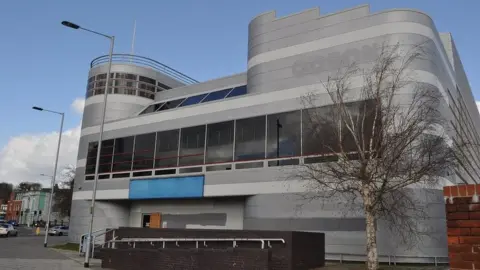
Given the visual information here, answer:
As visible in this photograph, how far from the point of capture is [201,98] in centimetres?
2945

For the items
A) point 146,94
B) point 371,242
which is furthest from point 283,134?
point 146,94

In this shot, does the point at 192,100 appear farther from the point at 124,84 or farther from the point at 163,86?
the point at 163,86

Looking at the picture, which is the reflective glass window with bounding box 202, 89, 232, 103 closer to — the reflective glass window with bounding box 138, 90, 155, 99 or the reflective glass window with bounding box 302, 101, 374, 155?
the reflective glass window with bounding box 138, 90, 155, 99

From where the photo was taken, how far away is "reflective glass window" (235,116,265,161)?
22.2m

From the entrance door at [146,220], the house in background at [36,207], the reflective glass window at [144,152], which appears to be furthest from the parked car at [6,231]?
the house in background at [36,207]

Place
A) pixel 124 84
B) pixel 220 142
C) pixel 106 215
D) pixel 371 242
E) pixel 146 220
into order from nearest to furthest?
1. pixel 371 242
2. pixel 220 142
3. pixel 146 220
4. pixel 106 215
5. pixel 124 84

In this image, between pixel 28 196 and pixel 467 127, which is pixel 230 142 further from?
pixel 28 196

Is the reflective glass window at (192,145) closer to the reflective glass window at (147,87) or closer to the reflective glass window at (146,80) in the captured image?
the reflective glass window at (147,87)

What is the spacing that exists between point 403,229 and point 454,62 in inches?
528

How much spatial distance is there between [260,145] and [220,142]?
276cm

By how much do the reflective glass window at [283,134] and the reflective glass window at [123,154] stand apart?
10.8 m

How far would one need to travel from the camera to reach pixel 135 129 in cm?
2867

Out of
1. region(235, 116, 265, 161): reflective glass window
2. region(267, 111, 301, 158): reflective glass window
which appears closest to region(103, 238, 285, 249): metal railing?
region(267, 111, 301, 158): reflective glass window

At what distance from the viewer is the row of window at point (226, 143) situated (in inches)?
794
